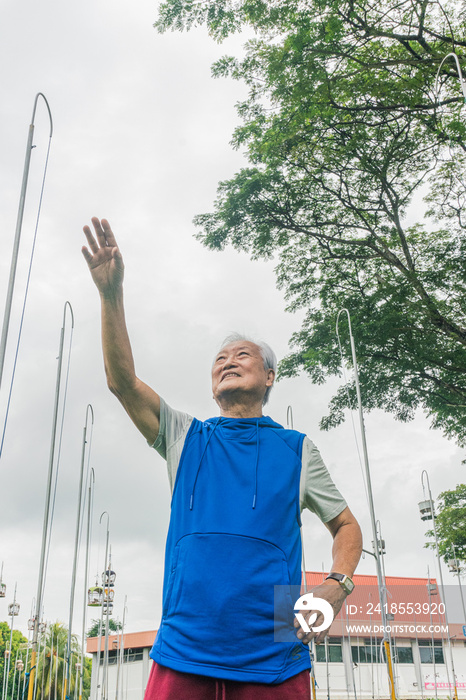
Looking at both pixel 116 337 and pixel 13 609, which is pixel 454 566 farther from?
pixel 116 337

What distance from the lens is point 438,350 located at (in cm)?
1288

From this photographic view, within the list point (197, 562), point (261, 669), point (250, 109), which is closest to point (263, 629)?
point (261, 669)

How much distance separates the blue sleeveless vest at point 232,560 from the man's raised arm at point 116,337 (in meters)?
0.15

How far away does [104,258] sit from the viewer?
175cm

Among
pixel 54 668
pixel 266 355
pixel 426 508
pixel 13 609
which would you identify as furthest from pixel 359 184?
pixel 54 668

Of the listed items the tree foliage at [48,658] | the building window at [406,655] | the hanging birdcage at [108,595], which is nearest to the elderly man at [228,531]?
the hanging birdcage at [108,595]

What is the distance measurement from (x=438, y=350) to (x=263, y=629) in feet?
40.3

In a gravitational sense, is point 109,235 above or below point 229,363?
above

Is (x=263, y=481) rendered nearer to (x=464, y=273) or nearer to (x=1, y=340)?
(x=1, y=340)

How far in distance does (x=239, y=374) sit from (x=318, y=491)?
48 centimetres

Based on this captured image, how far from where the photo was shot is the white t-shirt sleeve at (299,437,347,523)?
5.71 feet

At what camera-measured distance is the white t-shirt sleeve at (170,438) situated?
172 cm

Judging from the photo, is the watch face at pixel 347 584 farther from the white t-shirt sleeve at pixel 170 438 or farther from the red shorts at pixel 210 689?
the white t-shirt sleeve at pixel 170 438

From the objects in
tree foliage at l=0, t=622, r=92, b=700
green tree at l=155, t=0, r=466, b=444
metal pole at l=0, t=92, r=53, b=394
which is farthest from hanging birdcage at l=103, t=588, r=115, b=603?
metal pole at l=0, t=92, r=53, b=394
